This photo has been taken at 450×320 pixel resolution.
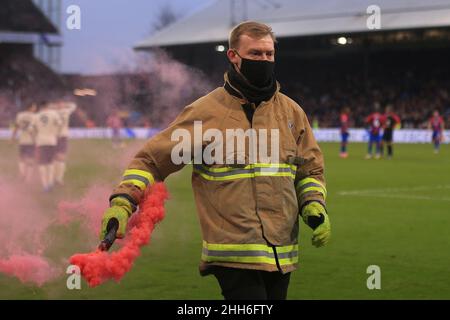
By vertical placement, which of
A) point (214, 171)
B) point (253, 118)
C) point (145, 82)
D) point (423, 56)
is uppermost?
point (423, 56)

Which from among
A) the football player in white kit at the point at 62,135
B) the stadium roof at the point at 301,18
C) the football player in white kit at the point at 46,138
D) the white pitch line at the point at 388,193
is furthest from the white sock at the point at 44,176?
the stadium roof at the point at 301,18

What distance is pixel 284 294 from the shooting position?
4.80 metres

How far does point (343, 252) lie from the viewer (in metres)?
10.5


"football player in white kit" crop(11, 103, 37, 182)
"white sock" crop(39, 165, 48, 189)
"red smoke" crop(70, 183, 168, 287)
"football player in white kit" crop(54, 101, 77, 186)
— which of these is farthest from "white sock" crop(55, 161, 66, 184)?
"red smoke" crop(70, 183, 168, 287)

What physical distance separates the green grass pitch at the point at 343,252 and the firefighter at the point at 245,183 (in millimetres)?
3335

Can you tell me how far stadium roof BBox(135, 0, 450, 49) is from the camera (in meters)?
42.0

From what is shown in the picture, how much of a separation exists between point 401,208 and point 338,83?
4074 cm

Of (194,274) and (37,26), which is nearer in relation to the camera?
(194,274)

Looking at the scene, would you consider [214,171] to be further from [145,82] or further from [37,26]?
[37,26]

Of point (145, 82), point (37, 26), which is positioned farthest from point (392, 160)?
point (37, 26)

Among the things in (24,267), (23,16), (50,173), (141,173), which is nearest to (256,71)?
(141,173)

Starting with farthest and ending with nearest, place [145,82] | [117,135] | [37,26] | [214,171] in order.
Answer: [37,26] → [117,135] → [145,82] → [214,171]

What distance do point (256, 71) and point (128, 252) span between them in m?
1.25

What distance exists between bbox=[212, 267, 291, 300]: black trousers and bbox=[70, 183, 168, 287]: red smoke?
50cm
